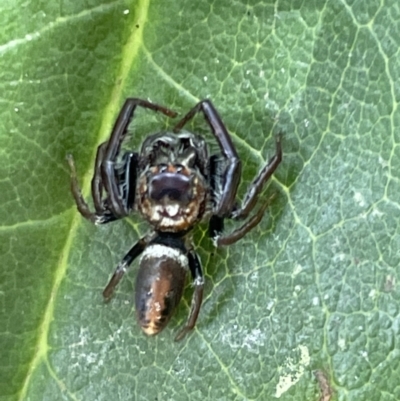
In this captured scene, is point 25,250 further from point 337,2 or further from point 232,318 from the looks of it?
point 337,2

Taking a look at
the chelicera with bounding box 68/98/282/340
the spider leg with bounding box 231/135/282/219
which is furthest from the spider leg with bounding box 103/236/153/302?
the spider leg with bounding box 231/135/282/219

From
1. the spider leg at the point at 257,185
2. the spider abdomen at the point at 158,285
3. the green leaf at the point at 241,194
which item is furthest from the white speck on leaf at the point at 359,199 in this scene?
the spider abdomen at the point at 158,285

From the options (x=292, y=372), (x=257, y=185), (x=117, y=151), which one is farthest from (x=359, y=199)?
(x=117, y=151)

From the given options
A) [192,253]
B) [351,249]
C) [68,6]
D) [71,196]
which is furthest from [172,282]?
[68,6]

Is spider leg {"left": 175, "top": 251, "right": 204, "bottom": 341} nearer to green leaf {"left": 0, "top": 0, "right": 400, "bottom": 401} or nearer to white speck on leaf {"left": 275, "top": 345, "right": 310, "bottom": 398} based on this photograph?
green leaf {"left": 0, "top": 0, "right": 400, "bottom": 401}

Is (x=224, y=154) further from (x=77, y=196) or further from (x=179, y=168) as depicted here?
(x=77, y=196)

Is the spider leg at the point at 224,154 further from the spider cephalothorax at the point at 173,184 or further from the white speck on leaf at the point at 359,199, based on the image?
the white speck on leaf at the point at 359,199
